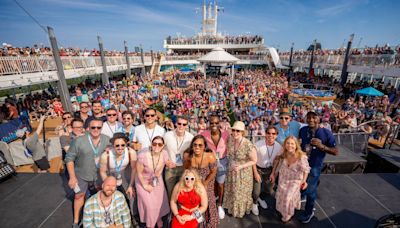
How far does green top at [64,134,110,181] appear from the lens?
2867 millimetres

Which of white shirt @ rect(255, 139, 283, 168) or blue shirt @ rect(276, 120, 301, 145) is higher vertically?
blue shirt @ rect(276, 120, 301, 145)

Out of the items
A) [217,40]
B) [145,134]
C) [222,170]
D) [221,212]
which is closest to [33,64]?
[145,134]

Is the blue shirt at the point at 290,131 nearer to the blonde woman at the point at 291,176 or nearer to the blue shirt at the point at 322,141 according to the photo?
the blue shirt at the point at 322,141

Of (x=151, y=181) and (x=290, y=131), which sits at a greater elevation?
(x=290, y=131)

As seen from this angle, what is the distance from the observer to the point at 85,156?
2914 millimetres

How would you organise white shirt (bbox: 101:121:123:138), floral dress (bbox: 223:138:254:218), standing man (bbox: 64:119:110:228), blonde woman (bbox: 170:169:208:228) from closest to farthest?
blonde woman (bbox: 170:169:208:228) → standing man (bbox: 64:119:110:228) → floral dress (bbox: 223:138:254:218) → white shirt (bbox: 101:121:123:138)

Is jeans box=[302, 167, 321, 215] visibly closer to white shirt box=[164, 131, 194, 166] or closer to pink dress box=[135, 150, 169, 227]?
white shirt box=[164, 131, 194, 166]

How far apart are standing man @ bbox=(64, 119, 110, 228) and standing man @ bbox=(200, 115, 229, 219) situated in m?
1.81

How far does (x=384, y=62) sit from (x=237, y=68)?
1100 inches

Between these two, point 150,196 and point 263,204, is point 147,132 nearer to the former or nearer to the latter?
point 150,196

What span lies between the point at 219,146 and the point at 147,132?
1.40 m

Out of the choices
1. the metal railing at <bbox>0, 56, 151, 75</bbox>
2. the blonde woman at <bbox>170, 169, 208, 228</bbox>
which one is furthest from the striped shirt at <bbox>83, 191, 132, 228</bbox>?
the metal railing at <bbox>0, 56, 151, 75</bbox>

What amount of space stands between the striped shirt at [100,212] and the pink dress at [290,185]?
8.27 ft

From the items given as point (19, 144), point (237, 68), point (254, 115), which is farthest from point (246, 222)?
A: point (237, 68)
